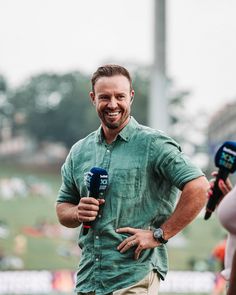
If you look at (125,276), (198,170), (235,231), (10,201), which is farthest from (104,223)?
(10,201)

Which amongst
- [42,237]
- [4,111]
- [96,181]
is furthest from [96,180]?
[4,111]

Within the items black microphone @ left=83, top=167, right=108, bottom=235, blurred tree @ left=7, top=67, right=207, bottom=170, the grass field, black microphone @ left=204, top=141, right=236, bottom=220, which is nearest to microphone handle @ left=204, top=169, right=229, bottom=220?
black microphone @ left=204, top=141, right=236, bottom=220

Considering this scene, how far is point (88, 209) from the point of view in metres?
1.92

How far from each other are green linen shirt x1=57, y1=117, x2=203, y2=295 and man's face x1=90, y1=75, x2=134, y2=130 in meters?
0.05

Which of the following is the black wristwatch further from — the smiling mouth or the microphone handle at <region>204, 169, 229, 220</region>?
the smiling mouth

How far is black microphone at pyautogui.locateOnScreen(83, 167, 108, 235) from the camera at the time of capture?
1.89 meters

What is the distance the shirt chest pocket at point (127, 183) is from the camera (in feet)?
6.39

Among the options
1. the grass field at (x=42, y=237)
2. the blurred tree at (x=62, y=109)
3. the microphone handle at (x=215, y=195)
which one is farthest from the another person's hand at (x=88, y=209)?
the blurred tree at (x=62, y=109)

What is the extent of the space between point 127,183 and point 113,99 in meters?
0.23

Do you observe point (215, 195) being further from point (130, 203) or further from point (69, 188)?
point (69, 188)

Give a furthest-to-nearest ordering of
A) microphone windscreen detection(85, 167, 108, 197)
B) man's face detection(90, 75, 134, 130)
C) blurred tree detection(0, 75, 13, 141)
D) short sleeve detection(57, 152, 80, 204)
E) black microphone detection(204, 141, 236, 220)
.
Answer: blurred tree detection(0, 75, 13, 141) → short sleeve detection(57, 152, 80, 204) → man's face detection(90, 75, 134, 130) → microphone windscreen detection(85, 167, 108, 197) → black microphone detection(204, 141, 236, 220)

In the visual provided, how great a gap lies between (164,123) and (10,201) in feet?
4.88

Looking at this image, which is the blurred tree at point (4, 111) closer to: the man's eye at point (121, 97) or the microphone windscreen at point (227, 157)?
the man's eye at point (121, 97)

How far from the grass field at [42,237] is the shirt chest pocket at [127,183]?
451cm
